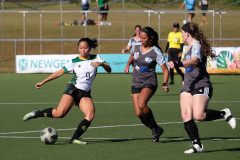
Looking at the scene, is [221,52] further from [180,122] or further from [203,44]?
[203,44]

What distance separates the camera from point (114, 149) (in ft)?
34.6

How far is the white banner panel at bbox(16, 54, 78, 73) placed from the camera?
3194 cm

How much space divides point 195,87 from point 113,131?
2.92m

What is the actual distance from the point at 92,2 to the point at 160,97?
38327 mm

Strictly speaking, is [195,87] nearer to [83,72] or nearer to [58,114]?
[83,72]

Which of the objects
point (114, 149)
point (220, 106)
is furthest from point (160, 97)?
point (114, 149)

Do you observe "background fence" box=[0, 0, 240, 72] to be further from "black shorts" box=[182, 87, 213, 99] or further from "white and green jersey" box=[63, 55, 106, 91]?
"black shorts" box=[182, 87, 213, 99]

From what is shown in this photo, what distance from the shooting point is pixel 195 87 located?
1030 centimetres

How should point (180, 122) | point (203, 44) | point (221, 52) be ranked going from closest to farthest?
1. point (203, 44)
2. point (180, 122)
3. point (221, 52)

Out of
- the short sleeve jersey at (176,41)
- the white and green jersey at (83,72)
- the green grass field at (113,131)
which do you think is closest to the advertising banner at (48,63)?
the short sleeve jersey at (176,41)

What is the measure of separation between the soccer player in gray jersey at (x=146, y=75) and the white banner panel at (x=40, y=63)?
66.1 feet

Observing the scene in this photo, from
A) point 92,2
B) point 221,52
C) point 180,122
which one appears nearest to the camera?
point 180,122

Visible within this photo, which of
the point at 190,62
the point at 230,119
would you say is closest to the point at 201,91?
the point at 190,62

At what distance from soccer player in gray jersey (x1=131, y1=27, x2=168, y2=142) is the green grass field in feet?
1.47
